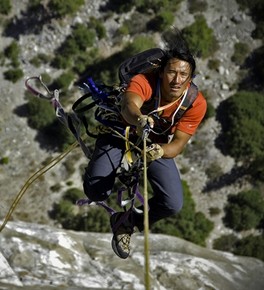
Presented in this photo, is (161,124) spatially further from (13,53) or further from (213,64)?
(213,64)

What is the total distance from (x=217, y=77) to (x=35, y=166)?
7798 mm

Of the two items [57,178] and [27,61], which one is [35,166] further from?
[27,61]

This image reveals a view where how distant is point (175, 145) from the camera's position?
23.6ft

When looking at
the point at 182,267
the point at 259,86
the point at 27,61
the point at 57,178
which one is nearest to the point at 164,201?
the point at 182,267

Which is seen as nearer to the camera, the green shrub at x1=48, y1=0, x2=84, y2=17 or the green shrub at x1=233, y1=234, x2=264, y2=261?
the green shrub at x1=48, y1=0, x2=84, y2=17

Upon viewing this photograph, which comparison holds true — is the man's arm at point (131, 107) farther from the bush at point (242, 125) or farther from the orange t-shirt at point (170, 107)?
the bush at point (242, 125)

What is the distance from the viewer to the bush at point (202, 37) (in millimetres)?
24172

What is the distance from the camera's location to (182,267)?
45.6ft

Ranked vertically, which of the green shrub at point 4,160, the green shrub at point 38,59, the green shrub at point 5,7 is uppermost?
the green shrub at point 5,7

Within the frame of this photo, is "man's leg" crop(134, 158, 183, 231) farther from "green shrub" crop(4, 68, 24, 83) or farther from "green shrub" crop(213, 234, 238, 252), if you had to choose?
"green shrub" crop(213, 234, 238, 252)

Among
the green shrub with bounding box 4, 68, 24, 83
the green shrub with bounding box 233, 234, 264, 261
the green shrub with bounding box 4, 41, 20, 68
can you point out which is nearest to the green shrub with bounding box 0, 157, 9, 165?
the green shrub with bounding box 4, 68, 24, 83

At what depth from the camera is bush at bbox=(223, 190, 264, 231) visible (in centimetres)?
2342

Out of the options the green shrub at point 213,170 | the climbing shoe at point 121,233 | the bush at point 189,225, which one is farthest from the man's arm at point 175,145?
the green shrub at point 213,170

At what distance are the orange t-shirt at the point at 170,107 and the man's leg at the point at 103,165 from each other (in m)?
0.74
